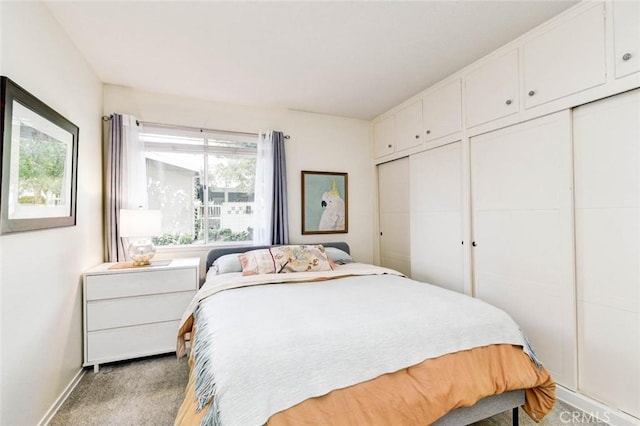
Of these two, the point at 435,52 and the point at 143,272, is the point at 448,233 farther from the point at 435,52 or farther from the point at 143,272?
the point at 143,272

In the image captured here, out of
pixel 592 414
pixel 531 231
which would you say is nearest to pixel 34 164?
pixel 531 231

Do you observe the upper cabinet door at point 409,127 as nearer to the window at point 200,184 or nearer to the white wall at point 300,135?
the white wall at point 300,135

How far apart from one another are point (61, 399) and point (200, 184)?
2086mm

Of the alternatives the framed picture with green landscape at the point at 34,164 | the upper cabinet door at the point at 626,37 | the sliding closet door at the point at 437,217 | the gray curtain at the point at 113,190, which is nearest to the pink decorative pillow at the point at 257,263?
the gray curtain at the point at 113,190

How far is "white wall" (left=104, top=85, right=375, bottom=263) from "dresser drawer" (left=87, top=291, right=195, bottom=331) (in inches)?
26.0

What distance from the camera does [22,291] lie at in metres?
1.50

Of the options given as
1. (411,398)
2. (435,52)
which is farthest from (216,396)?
(435,52)

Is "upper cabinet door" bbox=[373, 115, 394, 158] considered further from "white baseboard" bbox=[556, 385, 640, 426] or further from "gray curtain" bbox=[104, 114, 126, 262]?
"gray curtain" bbox=[104, 114, 126, 262]

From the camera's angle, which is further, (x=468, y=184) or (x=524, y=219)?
(x=468, y=184)

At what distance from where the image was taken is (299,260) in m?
2.72

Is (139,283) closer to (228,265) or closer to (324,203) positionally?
(228,265)

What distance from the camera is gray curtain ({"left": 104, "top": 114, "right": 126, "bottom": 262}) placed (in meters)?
2.71

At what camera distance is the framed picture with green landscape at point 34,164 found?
1.35 m

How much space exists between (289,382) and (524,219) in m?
2.03
